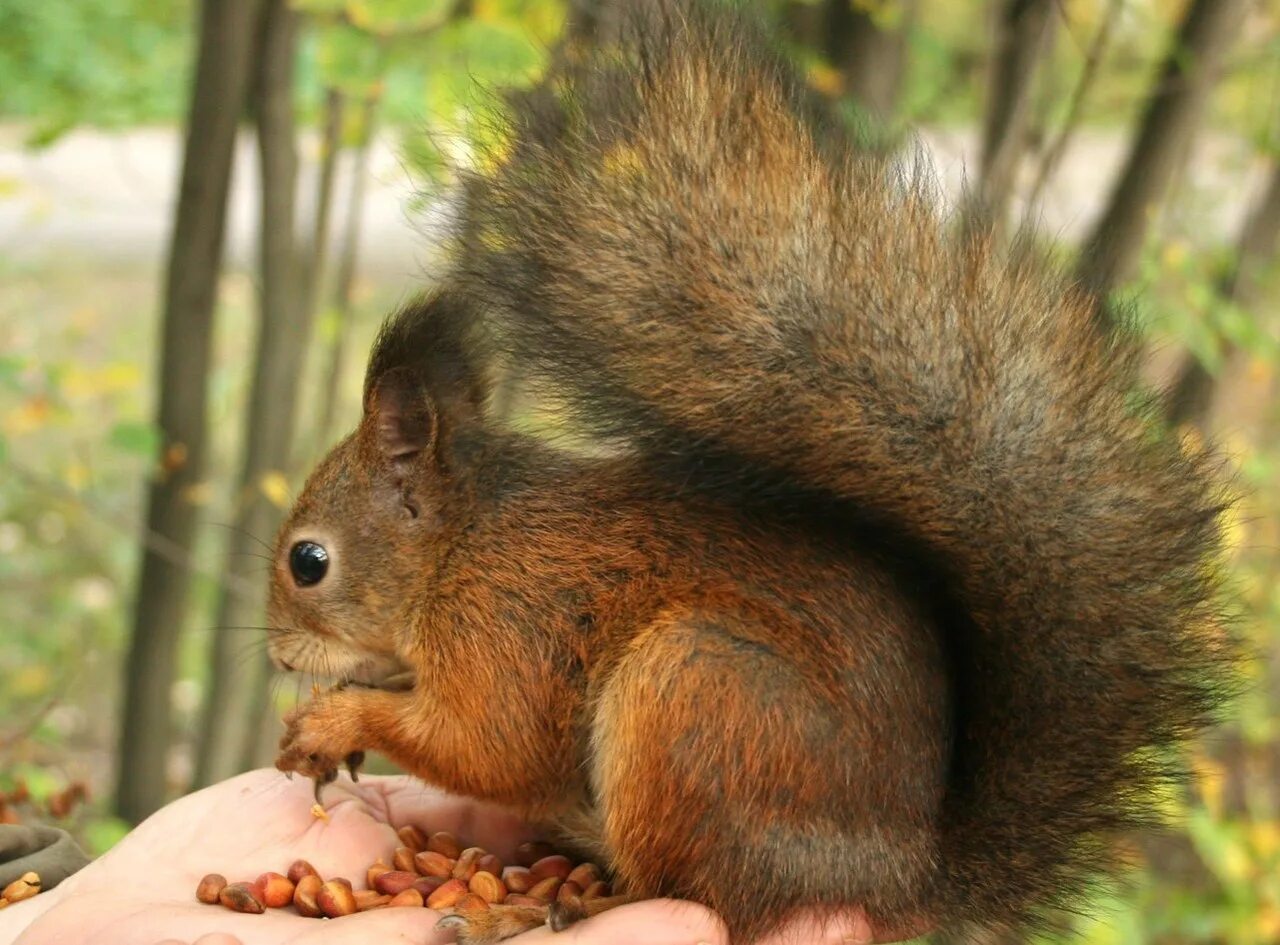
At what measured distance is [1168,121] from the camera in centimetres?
302

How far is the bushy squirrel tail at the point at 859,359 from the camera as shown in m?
1.41

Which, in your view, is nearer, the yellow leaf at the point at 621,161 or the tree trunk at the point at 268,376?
the yellow leaf at the point at 621,161

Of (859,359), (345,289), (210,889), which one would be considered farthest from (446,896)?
(345,289)

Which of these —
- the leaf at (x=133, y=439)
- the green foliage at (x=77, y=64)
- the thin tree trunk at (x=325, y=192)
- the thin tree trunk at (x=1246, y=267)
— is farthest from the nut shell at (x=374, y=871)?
the thin tree trunk at (x=1246, y=267)

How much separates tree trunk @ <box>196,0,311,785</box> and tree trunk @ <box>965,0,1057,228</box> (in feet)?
4.94

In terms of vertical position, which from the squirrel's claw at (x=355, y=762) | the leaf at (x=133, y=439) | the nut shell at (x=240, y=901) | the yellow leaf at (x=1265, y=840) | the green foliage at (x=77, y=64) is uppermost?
the green foliage at (x=77, y=64)

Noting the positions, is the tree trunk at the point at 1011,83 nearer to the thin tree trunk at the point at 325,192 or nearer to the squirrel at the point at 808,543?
the squirrel at the point at 808,543

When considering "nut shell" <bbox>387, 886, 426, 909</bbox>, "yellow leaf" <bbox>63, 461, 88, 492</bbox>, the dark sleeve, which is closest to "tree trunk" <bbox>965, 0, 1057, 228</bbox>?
"nut shell" <bbox>387, 886, 426, 909</bbox>

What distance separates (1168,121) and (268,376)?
84.3 inches

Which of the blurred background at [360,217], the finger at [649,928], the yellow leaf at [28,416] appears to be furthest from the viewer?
the yellow leaf at [28,416]

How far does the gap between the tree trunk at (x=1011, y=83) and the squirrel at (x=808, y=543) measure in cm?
107

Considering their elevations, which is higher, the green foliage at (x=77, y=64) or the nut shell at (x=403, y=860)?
the green foliage at (x=77, y=64)

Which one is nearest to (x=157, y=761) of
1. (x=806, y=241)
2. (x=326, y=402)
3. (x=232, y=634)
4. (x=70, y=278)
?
(x=232, y=634)

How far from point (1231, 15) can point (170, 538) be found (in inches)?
102
